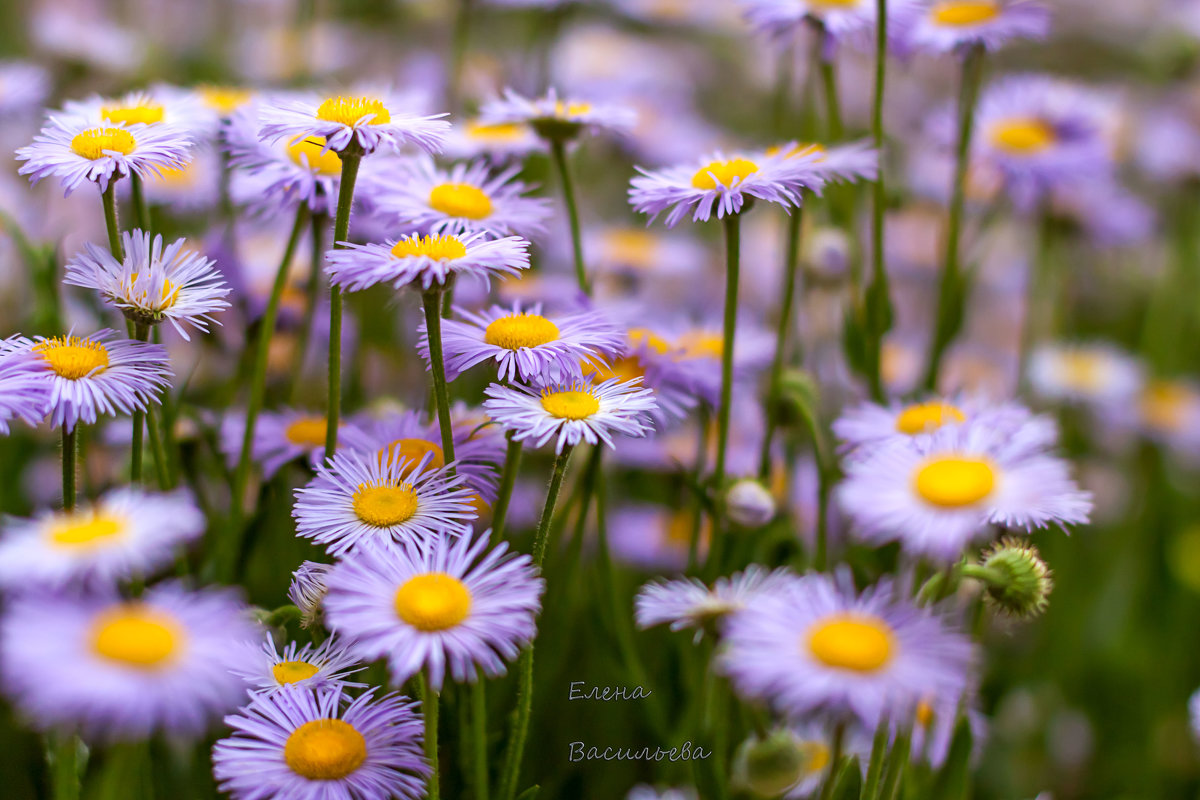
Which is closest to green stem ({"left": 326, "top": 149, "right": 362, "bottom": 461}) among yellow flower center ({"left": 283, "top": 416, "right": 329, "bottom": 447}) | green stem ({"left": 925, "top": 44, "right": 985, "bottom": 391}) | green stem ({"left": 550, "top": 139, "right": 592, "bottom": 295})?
yellow flower center ({"left": 283, "top": 416, "right": 329, "bottom": 447})

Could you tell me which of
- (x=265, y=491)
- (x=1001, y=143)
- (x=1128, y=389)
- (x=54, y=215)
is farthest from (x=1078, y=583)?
(x=54, y=215)

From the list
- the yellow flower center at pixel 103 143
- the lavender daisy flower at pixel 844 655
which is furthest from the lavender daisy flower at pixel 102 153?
the lavender daisy flower at pixel 844 655

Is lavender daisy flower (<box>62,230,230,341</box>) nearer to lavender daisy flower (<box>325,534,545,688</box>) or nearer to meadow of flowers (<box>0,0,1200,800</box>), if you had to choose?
meadow of flowers (<box>0,0,1200,800</box>)

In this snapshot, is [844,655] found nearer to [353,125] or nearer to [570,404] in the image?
[570,404]

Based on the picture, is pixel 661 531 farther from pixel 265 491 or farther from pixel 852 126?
pixel 852 126

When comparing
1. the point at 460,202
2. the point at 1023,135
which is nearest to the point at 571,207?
the point at 460,202

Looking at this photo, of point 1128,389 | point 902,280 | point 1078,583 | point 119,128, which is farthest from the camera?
point 902,280
